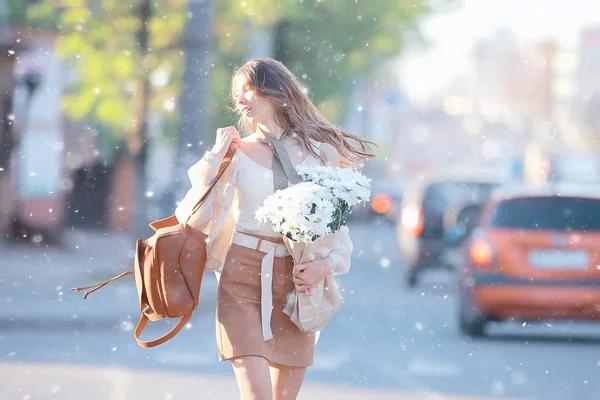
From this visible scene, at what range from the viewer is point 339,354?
10828mm

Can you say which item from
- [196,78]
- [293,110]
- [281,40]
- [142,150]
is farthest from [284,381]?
[281,40]

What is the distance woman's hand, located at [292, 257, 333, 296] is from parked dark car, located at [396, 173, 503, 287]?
13.8 meters

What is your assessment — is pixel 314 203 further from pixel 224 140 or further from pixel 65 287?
pixel 65 287

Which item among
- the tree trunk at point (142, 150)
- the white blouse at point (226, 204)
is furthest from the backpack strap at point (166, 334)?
the tree trunk at point (142, 150)

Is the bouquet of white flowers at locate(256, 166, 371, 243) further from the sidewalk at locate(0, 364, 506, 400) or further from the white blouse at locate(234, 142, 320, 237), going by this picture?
the sidewalk at locate(0, 364, 506, 400)

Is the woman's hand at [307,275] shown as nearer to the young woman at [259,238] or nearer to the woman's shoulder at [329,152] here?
the young woman at [259,238]

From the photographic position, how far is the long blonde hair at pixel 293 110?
4812mm

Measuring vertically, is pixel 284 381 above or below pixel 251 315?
below

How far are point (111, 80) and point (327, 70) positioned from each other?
1084 centimetres

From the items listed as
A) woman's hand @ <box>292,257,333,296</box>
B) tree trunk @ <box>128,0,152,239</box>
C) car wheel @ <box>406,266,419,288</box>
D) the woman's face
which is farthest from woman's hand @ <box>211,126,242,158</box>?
car wheel @ <box>406,266,419,288</box>

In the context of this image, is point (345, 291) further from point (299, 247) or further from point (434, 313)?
point (299, 247)

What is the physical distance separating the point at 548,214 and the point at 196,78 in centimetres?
667

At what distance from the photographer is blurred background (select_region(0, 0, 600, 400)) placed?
965 cm

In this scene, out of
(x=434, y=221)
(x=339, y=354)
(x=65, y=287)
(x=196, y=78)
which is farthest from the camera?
(x=434, y=221)
